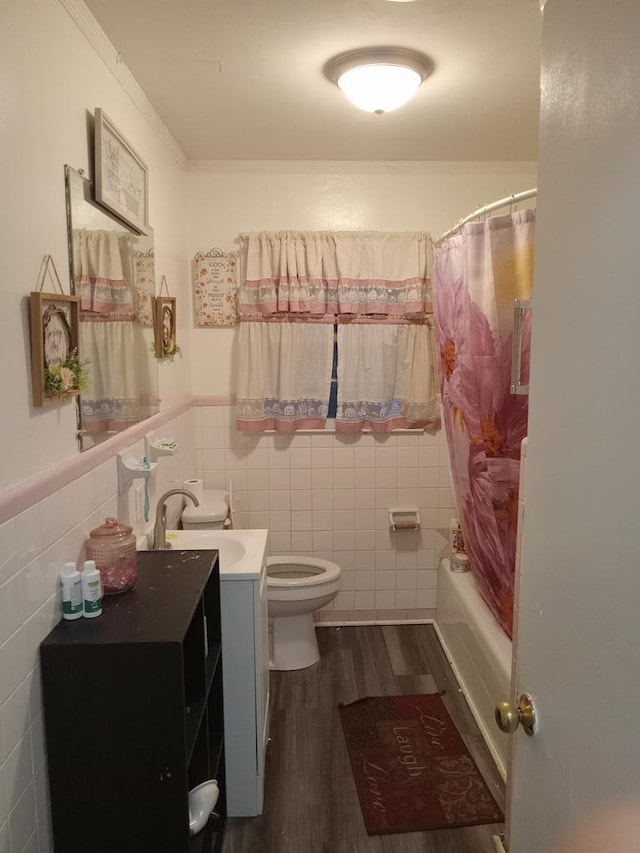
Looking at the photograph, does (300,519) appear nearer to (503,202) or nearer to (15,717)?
(503,202)

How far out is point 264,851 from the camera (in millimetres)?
2021

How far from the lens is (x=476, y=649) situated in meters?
2.65

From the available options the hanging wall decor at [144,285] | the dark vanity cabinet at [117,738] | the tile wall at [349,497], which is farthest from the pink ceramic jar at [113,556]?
the tile wall at [349,497]

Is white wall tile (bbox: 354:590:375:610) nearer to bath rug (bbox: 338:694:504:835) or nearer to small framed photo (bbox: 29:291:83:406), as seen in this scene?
bath rug (bbox: 338:694:504:835)

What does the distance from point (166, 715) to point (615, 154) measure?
133cm

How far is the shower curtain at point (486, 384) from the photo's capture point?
7.28 ft

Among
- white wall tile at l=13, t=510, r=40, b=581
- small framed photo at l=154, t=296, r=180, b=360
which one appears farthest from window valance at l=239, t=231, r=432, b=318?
white wall tile at l=13, t=510, r=40, b=581

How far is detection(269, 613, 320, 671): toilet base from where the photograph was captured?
305 centimetres

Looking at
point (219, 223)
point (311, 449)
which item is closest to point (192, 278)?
point (219, 223)

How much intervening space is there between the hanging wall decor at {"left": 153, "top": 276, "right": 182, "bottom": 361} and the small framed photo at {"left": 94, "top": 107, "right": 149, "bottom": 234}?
13.6 inches

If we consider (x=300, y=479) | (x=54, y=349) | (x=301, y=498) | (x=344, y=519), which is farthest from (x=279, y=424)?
(x=54, y=349)

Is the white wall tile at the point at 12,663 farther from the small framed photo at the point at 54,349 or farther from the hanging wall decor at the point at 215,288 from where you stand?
the hanging wall decor at the point at 215,288

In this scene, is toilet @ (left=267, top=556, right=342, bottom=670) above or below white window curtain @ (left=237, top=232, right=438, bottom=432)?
below

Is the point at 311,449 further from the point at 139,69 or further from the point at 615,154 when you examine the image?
the point at 615,154
